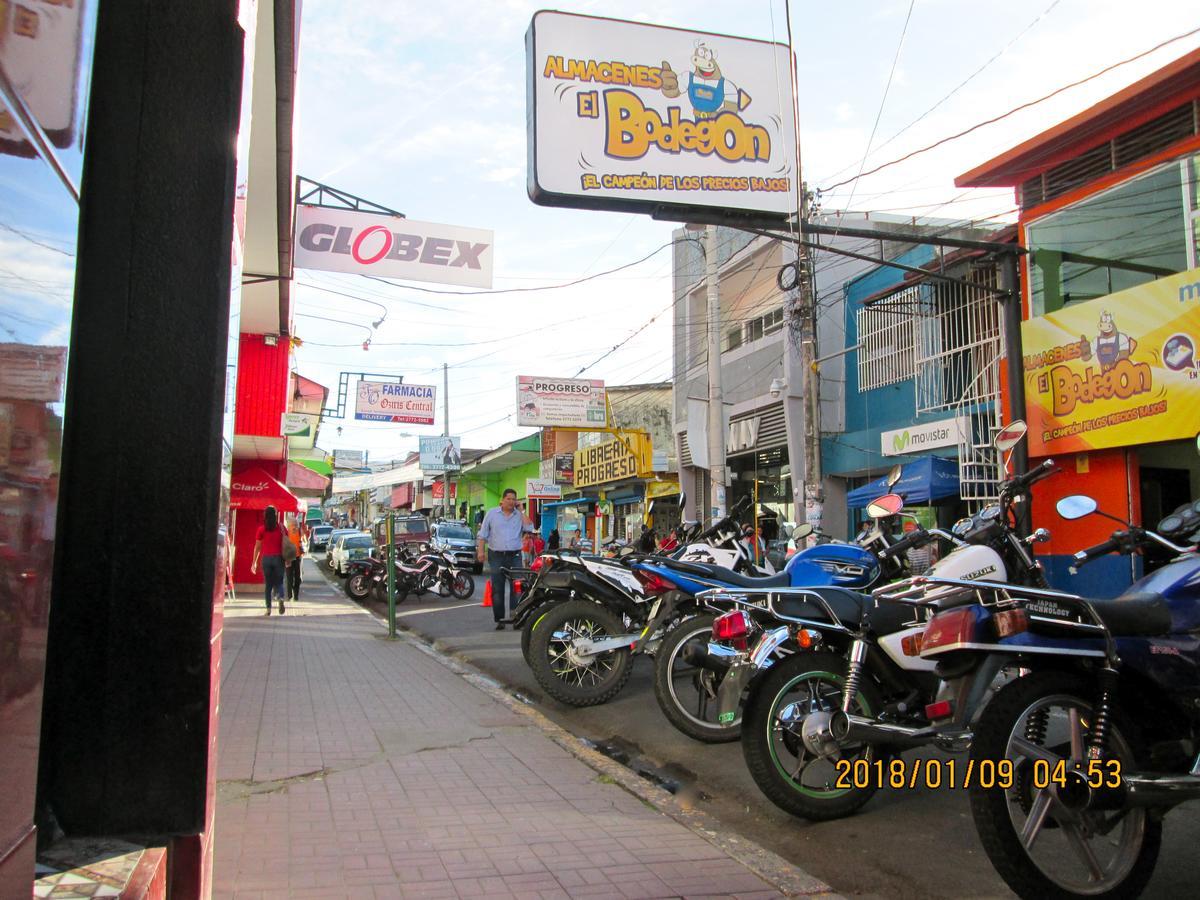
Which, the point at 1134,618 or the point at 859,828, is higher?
the point at 1134,618

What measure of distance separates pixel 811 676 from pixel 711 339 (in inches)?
480

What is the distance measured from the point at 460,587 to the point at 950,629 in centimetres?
1583

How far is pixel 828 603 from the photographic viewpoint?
14.0 feet

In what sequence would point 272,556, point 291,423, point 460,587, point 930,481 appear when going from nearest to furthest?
point 930,481
point 272,556
point 460,587
point 291,423

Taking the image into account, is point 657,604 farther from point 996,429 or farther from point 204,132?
point 996,429

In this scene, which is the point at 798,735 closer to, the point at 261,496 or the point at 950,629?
the point at 950,629

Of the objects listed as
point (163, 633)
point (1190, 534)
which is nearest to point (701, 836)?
point (1190, 534)

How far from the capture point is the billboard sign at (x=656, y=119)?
10.7m

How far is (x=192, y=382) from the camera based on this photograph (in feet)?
6.02

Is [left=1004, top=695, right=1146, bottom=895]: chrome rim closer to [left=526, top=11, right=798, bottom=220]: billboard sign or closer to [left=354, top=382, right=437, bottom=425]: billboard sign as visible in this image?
[left=526, top=11, right=798, bottom=220]: billboard sign

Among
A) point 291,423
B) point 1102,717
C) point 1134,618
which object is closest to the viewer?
point 1102,717

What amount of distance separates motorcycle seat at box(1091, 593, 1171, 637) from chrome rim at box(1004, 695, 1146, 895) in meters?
0.35

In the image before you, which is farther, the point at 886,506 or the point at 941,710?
the point at 886,506

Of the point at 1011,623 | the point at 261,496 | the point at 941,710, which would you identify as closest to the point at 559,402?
the point at 261,496
